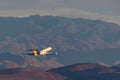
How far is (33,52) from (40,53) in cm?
232

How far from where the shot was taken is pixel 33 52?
117688 mm

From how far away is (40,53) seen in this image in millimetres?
116125
